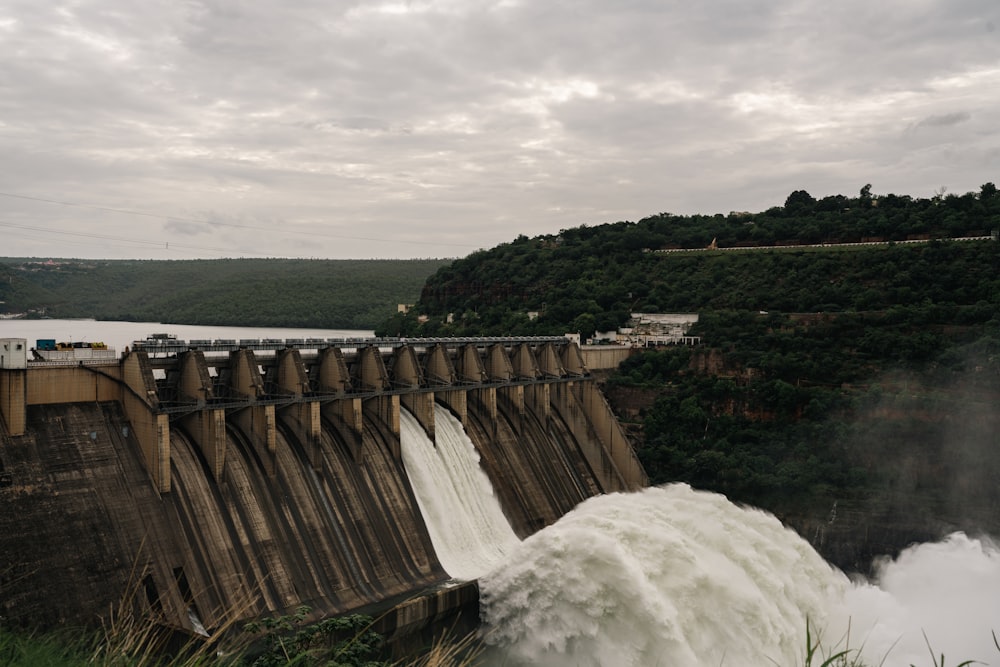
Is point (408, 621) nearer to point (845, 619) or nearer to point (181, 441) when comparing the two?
point (181, 441)

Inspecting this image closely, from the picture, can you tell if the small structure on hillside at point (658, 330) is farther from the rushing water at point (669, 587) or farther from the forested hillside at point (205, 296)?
the forested hillside at point (205, 296)

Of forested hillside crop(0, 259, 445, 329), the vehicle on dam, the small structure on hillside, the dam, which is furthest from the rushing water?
forested hillside crop(0, 259, 445, 329)

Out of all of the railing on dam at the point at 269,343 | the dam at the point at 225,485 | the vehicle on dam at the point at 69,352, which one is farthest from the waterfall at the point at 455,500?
the vehicle on dam at the point at 69,352

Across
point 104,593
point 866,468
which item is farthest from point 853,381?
point 104,593

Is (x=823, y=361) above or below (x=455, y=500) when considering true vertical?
above

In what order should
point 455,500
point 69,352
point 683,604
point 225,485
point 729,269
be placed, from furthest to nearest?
point 729,269, point 455,500, point 225,485, point 69,352, point 683,604

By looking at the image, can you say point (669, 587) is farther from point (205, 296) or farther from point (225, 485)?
point (205, 296)

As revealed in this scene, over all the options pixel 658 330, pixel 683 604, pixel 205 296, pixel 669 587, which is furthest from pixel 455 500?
pixel 205 296
